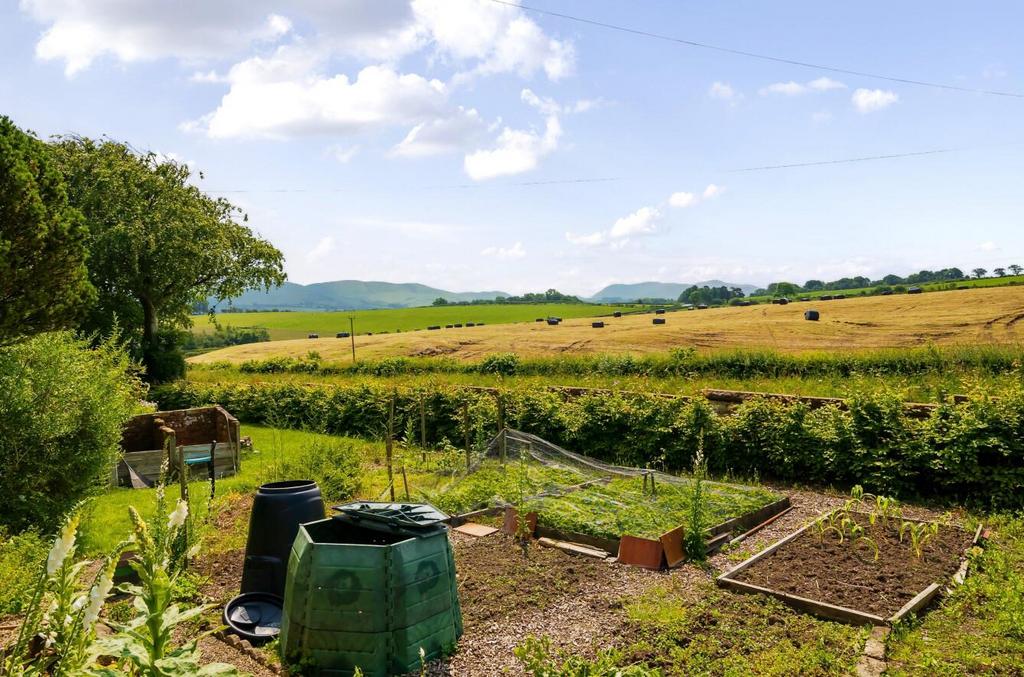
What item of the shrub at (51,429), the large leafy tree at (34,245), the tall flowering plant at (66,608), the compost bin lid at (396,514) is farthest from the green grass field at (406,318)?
the tall flowering plant at (66,608)

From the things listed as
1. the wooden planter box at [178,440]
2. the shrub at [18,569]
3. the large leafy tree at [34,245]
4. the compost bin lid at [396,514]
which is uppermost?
the large leafy tree at [34,245]

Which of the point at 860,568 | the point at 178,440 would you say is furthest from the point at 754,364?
the point at 178,440

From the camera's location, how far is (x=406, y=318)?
8100 cm

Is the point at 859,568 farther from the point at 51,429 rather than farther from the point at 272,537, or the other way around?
the point at 51,429

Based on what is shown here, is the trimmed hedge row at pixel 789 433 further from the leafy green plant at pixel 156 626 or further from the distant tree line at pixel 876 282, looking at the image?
the distant tree line at pixel 876 282

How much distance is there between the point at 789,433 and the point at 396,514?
9.12m

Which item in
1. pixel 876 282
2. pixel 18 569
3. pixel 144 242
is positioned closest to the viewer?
pixel 18 569

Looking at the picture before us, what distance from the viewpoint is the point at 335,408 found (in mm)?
21141

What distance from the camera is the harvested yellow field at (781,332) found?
26781mm

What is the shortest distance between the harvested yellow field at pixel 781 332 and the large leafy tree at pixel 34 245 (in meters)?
19.9

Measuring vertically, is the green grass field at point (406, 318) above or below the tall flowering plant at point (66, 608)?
below

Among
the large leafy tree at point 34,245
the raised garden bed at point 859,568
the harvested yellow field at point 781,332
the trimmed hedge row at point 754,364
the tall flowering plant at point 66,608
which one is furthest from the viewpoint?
the harvested yellow field at point 781,332

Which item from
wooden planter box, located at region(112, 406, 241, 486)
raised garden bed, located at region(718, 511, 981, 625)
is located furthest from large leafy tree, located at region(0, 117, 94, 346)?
raised garden bed, located at region(718, 511, 981, 625)

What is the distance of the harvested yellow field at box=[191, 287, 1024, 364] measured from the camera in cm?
2678
